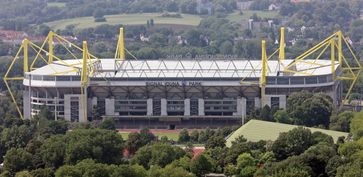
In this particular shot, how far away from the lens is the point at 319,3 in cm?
12412

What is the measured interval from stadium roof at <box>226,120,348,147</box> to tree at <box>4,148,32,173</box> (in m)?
7.56

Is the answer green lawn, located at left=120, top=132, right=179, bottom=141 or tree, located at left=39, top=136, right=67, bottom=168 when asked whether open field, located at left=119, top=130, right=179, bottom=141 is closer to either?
green lawn, located at left=120, top=132, right=179, bottom=141

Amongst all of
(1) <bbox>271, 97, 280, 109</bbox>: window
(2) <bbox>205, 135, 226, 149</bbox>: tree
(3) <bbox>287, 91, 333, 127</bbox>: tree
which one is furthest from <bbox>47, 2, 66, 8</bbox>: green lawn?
(2) <bbox>205, 135, 226, 149</bbox>: tree

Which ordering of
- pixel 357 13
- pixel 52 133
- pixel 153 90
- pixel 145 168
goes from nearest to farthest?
pixel 145 168, pixel 52 133, pixel 153 90, pixel 357 13

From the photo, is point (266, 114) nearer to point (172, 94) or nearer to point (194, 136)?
point (194, 136)

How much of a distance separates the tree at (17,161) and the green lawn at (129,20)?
67.8m

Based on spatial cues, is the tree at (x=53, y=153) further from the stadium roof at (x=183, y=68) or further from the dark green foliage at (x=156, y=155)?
the stadium roof at (x=183, y=68)

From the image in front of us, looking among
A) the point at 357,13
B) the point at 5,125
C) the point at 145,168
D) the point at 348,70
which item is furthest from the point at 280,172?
the point at 357,13

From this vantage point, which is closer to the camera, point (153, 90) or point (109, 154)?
point (109, 154)

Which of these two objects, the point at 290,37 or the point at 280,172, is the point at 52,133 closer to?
the point at 280,172

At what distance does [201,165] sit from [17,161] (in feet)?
18.3

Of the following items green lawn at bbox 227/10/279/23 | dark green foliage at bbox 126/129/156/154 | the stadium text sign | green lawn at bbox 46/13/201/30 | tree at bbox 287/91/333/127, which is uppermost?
green lawn at bbox 227/10/279/23

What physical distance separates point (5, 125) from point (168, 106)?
8268 millimetres

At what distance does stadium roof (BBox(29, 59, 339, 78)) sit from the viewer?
59.7 m
